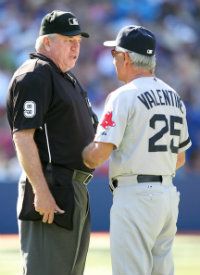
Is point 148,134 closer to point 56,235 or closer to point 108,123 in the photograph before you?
point 108,123

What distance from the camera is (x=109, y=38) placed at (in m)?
12.3

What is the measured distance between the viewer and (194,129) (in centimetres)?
1157

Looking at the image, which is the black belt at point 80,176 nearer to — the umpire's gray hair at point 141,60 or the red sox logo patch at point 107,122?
the red sox logo patch at point 107,122

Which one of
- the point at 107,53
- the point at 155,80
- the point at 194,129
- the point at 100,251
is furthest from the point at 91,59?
the point at 155,80

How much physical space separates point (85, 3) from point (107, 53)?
1152 millimetres

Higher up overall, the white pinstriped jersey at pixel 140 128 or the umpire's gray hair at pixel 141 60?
the umpire's gray hair at pixel 141 60

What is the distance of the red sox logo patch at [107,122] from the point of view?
4.28 meters

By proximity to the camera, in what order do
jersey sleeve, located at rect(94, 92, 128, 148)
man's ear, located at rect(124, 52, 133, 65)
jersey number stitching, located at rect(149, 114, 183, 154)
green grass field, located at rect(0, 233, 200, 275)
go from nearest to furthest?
jersey sleeve, located at rect(94, 92, 128, 148), jersey number stitching, located at rect(149, 114, 183, 154), man's ear, located at rect(124, 52, 133, 65), green grass field, located at rect(0, 233, 200, 275)

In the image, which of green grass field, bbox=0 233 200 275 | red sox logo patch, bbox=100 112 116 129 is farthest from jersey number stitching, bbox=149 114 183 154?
green grass field, bbox=0 233 200 275

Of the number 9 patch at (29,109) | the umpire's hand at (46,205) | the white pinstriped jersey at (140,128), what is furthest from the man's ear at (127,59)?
the umpire's hand at (46,205)

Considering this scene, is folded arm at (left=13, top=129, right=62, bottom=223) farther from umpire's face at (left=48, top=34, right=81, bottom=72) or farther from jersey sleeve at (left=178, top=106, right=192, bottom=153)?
jersey sleeve at (left=178, top=106, right=192, bottom=153)

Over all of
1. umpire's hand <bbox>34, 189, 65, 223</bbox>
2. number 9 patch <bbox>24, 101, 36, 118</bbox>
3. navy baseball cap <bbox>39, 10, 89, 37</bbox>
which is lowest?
umpire's hand <bbox>34, 189, 65, 223</bbox>

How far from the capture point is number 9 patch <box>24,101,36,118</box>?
4.30 m

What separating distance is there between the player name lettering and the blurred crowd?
6975 millimetres
